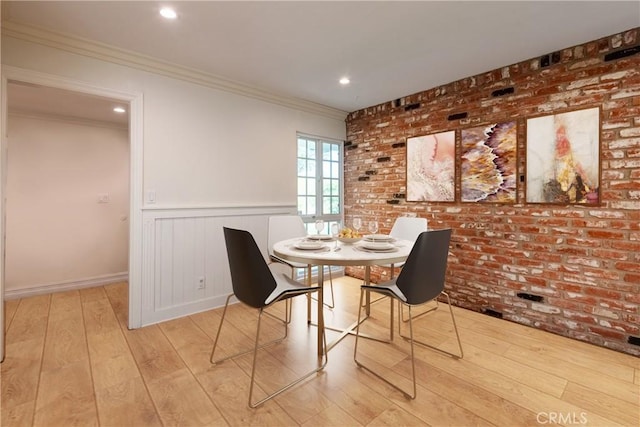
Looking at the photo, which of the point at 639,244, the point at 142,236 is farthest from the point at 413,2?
the point at 142,236

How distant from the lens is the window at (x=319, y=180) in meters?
Answer: 3.90

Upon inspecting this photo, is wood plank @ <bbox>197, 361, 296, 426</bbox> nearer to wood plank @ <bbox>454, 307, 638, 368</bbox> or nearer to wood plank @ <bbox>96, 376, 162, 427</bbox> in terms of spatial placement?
wood plank @ <bbox>96, 376, 162, 427</bbox>

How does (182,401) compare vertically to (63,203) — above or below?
below

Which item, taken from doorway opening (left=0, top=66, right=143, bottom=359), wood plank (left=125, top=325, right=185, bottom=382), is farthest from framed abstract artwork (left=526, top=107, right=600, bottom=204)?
doorway opening (left=0, top=66, right=143, bottom=359)

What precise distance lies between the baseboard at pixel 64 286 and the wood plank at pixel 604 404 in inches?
189

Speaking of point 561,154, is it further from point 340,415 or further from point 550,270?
point 340,415

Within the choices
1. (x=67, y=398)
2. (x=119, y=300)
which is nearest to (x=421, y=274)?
(x=67, y=398)

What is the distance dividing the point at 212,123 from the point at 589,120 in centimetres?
330

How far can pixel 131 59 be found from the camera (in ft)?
8.13

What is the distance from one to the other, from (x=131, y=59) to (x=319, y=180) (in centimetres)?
242

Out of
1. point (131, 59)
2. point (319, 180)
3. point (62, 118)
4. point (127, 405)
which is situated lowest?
point (127, 405)

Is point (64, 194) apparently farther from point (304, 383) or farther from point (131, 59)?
point (304, 383)

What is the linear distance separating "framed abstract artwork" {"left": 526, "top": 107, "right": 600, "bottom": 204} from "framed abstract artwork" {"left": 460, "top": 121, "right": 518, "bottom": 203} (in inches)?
5.5

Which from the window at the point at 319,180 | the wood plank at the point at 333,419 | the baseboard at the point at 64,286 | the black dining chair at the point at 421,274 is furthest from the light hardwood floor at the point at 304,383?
the window at the point at 319,180
